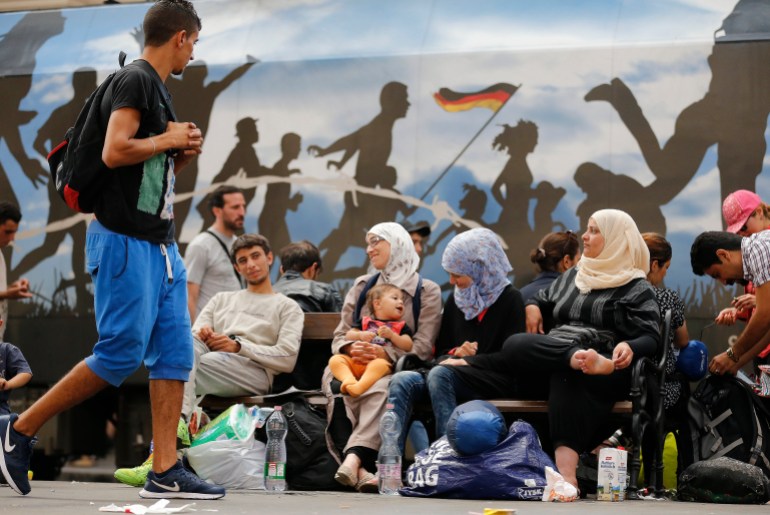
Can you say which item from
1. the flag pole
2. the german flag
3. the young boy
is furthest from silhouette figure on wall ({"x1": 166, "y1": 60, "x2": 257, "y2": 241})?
the young boy

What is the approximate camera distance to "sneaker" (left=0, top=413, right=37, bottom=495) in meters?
4.89

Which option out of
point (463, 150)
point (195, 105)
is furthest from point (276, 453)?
point (195, 105)

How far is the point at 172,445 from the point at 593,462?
2.38 meters

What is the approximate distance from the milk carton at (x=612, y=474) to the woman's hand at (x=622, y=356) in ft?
1.28

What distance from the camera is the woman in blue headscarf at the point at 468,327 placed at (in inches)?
246

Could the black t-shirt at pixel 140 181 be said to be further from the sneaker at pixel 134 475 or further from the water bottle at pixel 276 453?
the water bottle at pixel 276 453

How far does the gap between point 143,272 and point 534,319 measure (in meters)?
2.63

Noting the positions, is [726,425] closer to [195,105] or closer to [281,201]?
[281,201]

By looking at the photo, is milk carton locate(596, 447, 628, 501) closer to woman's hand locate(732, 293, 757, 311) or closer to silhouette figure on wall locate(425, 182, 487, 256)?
woman's hand locate(732, 293, 757, 311)

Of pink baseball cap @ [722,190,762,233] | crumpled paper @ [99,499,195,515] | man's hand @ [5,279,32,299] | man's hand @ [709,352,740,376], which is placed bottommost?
crumpled paper @ [99,499,195,515]

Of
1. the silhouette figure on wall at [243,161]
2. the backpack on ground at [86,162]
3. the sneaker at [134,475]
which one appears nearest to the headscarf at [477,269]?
the sneaker at [134,475]

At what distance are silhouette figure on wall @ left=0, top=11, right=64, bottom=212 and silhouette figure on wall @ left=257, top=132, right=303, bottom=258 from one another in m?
1.77

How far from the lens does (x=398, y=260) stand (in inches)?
270

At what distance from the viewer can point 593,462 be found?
6355mm
